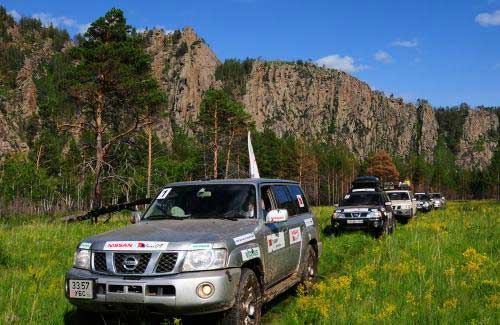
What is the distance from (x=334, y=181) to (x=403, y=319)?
4332 inches

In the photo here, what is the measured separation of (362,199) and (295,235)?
36.6 ft

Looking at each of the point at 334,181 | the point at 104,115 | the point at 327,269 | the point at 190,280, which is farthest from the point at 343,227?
the point at 334,181

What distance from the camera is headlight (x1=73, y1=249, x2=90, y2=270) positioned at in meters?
5.22

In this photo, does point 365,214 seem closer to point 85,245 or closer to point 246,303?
point 246,303

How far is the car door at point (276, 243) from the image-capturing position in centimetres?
627

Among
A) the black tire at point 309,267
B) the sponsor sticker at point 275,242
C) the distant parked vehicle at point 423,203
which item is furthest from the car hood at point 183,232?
the distant parked vehicle at point 423,203

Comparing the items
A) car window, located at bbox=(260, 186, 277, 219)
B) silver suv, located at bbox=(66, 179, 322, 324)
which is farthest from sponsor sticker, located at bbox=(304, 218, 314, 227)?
silver suv, located at bbox=(66, 179, 322, 324)

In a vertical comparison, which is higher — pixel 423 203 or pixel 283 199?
pixel 283 199

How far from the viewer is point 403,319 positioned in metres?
5.54

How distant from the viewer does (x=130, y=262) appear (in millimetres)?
4934

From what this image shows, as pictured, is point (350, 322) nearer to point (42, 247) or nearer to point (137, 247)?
point (137, 247)

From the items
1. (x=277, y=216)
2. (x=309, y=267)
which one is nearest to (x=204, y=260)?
(x=277, y=216)

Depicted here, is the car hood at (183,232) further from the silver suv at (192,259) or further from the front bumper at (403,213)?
the front bumper at (403,213)

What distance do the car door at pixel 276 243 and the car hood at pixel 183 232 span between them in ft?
1.18
